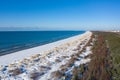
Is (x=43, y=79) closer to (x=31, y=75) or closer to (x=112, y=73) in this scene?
(x=31, y=75)

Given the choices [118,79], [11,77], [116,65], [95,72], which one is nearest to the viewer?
[118,79]

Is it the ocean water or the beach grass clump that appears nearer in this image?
→ the beach grass clump

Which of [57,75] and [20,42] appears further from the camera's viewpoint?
[20,42]

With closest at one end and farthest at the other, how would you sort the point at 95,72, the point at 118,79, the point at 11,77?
1. the point at 118,79
2. the point at 11,77
3. the point at 95,72

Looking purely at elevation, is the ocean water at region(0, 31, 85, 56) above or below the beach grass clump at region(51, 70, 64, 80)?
below

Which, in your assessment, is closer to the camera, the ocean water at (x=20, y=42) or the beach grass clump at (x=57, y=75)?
the beach grass clump at (x=57, y=75)

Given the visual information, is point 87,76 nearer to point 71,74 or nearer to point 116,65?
point 71,74

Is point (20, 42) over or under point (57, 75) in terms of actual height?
under

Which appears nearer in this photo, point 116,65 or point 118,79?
point 118,79

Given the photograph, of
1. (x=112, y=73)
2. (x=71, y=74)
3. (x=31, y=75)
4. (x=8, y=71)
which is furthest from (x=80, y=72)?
(x=8, y=71)

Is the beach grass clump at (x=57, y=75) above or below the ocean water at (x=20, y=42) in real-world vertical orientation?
above
